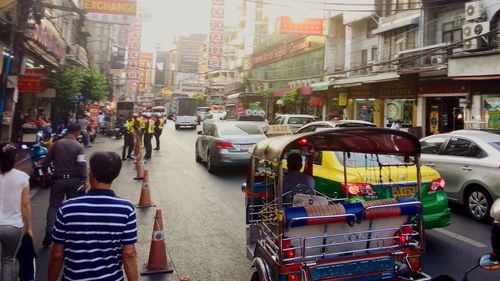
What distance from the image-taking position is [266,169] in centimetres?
528

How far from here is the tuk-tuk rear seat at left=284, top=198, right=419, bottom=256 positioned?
3.75 m

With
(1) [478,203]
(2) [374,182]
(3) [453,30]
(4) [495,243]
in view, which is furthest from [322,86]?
(4) [495,243]

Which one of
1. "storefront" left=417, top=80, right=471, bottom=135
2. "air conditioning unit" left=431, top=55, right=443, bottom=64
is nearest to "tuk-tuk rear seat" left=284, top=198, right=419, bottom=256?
"storefront" left=417, top=80, right=471, bottom=135

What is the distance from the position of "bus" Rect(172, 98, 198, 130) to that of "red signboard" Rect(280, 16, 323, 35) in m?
14.5

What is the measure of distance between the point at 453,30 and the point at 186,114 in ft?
85.3

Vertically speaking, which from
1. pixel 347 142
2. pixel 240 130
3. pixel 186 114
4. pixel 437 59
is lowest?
pixel 347 142

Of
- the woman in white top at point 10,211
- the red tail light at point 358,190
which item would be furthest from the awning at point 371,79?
the woman in white top at point 10,211

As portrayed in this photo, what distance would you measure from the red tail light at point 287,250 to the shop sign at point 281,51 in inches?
1459

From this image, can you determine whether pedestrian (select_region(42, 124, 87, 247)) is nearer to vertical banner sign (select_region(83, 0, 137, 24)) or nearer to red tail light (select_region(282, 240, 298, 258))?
red tail light (select_region(282, 240, 298, 258))

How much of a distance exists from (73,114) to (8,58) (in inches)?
589

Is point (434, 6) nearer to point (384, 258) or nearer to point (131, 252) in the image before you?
point (384, 258)

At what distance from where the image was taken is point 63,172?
20.1ft

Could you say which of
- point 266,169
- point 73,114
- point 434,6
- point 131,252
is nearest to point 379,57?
point 434,6

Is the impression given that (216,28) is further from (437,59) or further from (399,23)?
(437,59)
